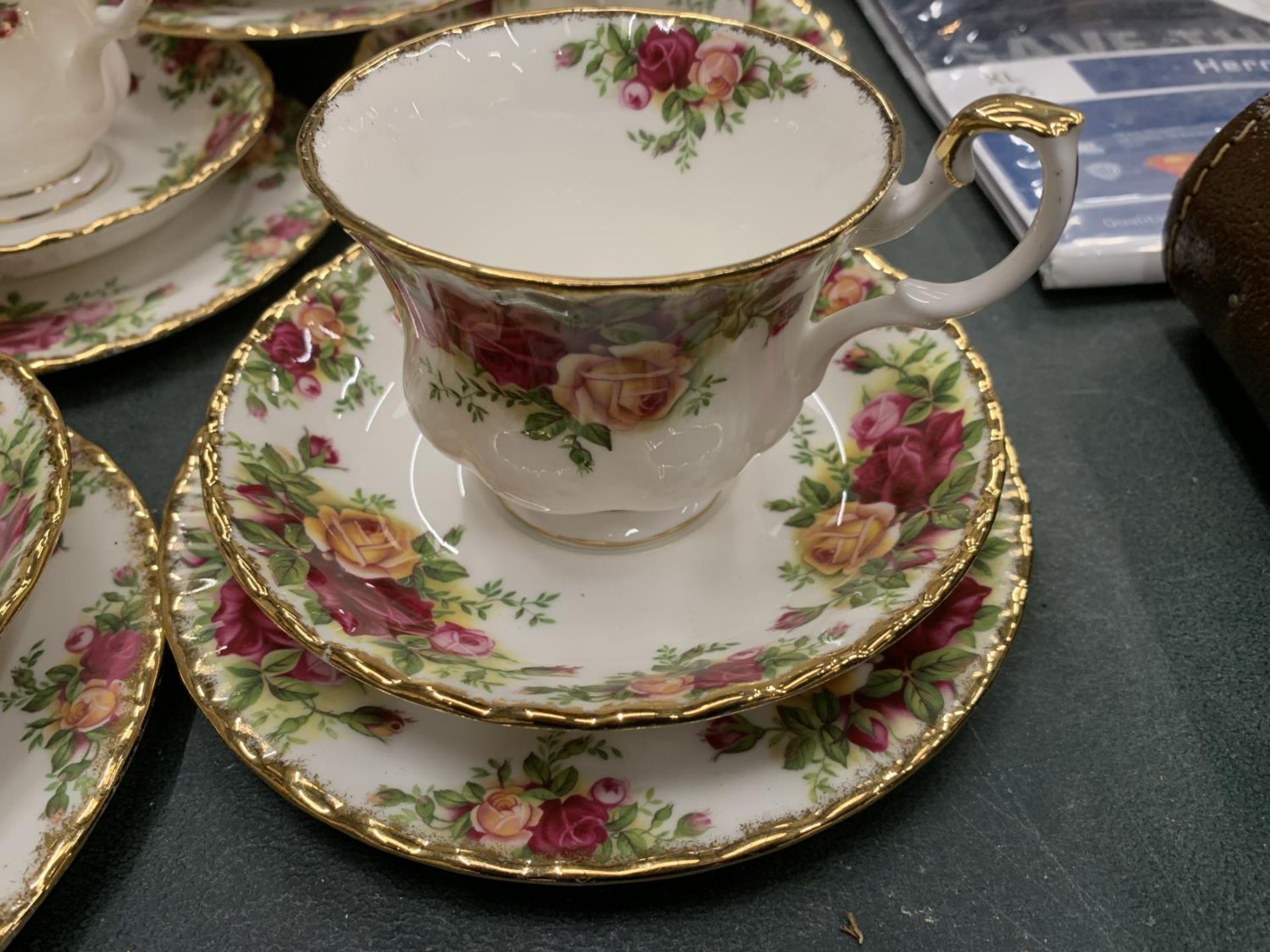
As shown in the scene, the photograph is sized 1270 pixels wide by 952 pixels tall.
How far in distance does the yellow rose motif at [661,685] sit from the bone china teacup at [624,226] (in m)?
0.11

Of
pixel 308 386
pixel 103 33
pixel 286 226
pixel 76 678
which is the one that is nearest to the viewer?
pixel 76 678

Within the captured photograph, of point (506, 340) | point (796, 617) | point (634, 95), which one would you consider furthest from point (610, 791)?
point (634, 95)

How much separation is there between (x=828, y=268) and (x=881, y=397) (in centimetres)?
17

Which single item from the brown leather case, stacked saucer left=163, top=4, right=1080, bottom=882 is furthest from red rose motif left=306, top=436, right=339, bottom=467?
the brown leather case

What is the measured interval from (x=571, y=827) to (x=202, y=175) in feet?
2.10

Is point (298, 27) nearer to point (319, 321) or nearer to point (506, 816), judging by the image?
point (319, 321)

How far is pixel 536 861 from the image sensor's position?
0.44 metres

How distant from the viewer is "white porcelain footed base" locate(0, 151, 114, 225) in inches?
31.5

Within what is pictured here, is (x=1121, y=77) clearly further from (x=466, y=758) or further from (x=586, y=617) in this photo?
(x=466, y=758)

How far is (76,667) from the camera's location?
1.73 feet

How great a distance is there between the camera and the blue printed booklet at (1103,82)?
2.75 feet

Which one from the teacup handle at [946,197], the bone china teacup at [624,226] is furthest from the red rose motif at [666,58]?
the teacup handle at [946,197]

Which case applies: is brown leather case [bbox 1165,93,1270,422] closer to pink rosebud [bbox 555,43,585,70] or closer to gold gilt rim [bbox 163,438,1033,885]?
gold gilt rim [bbox 163,438,1033,885]

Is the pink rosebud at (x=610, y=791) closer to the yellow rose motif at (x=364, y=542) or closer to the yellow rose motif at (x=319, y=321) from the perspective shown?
the yellow rose motif at (x=364, y=542)
